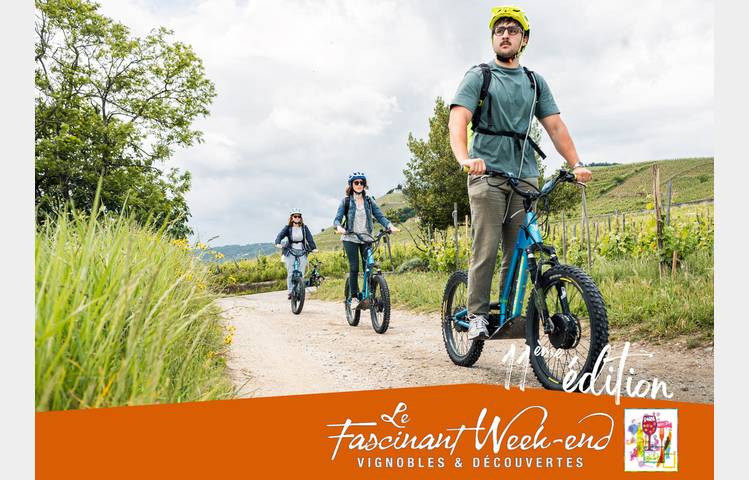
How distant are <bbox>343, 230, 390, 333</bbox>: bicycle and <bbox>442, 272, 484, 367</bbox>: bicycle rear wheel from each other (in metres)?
1.73

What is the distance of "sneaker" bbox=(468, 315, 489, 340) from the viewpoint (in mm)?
3814

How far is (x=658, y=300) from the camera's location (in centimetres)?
510

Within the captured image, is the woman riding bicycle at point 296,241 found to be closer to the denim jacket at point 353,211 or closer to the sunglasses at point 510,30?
the denim jacket at point 353,211

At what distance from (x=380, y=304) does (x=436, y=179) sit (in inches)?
821

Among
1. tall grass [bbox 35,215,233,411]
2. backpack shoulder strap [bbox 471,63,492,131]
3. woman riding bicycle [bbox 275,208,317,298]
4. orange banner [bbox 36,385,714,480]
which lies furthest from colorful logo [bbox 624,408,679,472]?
woman riding bicycle [bbox 275,208,317,298]

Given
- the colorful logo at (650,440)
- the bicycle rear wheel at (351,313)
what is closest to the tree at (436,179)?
the bicycle rear wheel at (351,313)

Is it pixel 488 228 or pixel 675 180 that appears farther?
pixel 675 180

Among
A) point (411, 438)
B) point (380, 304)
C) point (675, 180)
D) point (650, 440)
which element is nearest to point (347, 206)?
point (380, 304)

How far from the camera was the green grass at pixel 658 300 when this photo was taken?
4485 mm

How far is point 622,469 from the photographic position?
Result: 233 centimetres

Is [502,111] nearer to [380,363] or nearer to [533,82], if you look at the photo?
[533,82]

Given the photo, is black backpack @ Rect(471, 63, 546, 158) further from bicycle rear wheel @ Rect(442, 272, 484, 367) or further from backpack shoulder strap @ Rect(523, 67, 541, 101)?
bicycle rear wheel @ Rect(442, 272, 484, 367)

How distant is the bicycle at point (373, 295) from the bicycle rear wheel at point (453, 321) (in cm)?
173

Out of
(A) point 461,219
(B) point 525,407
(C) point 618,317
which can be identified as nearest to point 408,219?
(A) point 461,219
